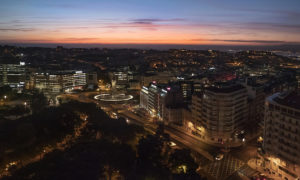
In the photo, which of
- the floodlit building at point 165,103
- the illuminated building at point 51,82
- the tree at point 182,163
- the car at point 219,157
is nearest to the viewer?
the tree at point 182,163

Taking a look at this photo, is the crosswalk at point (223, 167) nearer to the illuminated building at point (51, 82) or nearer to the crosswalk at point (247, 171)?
the crosswalk at point (247, 171)

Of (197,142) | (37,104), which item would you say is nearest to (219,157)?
(197,142)

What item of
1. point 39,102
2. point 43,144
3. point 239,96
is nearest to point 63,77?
point 39,102

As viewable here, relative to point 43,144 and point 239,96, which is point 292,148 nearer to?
point 239,96

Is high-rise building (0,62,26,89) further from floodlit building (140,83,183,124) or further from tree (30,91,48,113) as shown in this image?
floodlit building (140,83,183,124)

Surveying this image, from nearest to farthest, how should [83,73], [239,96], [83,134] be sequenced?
[83,134] < [239,96] < [83,73]

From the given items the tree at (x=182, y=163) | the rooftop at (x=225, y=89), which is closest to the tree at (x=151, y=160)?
the tree at (x=182, y=163)
